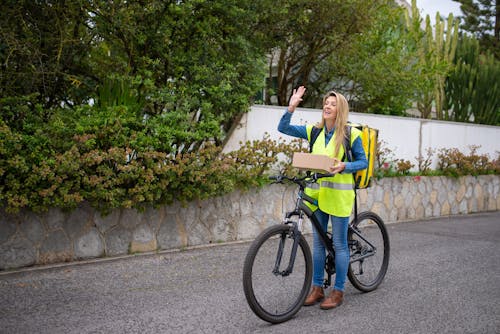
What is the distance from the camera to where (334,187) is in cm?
466

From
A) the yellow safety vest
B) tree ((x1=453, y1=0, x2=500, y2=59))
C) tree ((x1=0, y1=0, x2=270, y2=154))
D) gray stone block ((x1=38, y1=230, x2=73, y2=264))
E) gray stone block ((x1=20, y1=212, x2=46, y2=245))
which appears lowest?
gray stone block ((x1=38, y1=230, x2=73, y2=264))

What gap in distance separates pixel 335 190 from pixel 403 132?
6921mm

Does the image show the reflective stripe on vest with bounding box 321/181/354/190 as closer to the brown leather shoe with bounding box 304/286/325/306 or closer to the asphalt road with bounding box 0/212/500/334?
the brown leather shoe with bounding box 304/286/325/306

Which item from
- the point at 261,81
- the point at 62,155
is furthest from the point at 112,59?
the point at 62,155

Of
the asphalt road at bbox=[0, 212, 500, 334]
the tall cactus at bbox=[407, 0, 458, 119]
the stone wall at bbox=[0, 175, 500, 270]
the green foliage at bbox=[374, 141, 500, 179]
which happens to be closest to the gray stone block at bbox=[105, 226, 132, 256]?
the stone wall at bbox=[0, 175, 500, 270]

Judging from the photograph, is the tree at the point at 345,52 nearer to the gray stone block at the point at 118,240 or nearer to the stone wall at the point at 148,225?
the stone wall at the point at 148,225

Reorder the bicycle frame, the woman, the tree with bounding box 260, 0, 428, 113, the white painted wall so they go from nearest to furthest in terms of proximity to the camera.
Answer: the bicycle frame < the woman < the white painted wall < the tree with bounding box 260, 0, 428, 113

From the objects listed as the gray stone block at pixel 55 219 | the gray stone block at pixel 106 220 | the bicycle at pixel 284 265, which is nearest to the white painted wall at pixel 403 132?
the gray stone block at pixel 106 220

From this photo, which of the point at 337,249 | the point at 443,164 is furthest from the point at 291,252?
the point at 443,164

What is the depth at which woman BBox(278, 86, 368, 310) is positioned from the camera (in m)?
4.61

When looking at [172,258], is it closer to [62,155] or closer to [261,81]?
[62,155]

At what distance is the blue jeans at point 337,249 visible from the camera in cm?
470

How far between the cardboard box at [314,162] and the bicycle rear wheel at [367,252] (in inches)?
41.6

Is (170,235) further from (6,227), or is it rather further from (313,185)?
(313,185)
